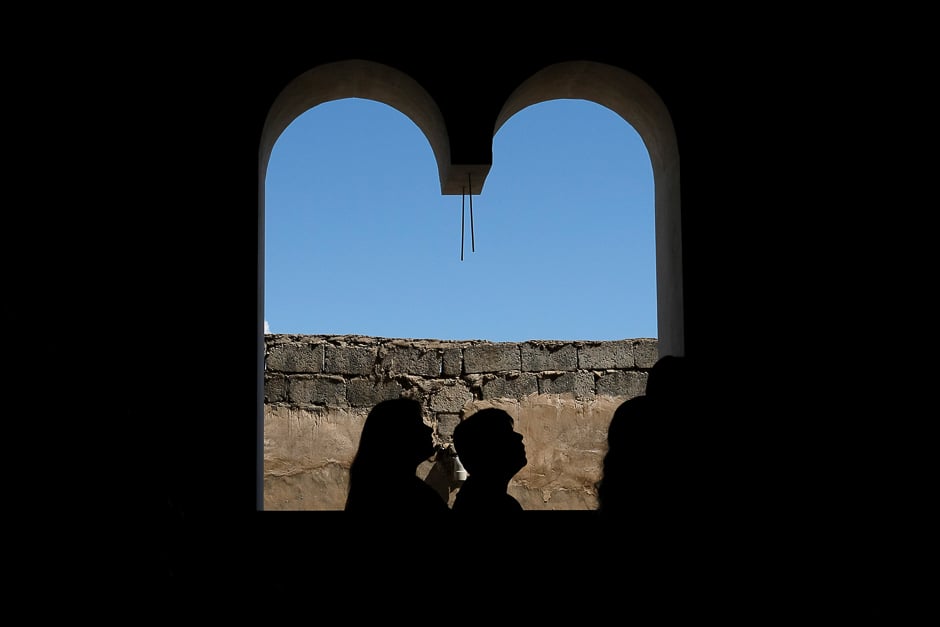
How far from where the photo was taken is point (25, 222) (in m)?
2.71

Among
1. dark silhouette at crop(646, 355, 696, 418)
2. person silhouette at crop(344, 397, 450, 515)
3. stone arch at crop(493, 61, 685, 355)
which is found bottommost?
person silhouette at crop(344, 397, 450, 515)

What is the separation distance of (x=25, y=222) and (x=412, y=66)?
122 centimetres

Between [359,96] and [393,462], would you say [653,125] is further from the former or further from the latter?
[393,462]

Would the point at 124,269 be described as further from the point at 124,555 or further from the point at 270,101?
the point at 124,555

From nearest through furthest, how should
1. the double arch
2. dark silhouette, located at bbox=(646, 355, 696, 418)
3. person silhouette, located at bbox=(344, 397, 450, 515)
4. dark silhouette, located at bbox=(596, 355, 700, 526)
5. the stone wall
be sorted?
1. dark silhouette, located at bbox=(596, 355, 700, 526)
2. dark silhouette, located at bbox=(646, 355, 696, 418)
3. person silhouette, located at bbox=(344, 397, 450, 515)
4. the double arch
5. the stone wall

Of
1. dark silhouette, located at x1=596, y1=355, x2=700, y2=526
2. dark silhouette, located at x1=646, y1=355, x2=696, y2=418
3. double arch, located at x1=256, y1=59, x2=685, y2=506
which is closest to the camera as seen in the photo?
dark silhouette, located at x1=596, y1=355, x2=700, y2=526

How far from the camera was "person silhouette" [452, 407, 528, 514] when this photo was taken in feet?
8.77

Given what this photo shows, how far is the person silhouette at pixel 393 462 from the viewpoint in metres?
2.67

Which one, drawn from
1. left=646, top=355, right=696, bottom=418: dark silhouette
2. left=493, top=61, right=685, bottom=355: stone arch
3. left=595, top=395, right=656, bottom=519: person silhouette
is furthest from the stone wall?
left=595, top=395, right=656, bottom=519: person silhouette

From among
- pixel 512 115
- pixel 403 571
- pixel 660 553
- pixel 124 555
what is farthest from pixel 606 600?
pixel 512 115

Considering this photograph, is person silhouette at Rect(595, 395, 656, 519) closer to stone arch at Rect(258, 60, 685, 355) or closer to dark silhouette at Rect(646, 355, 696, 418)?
dark silhouette at Rect(646, 355, 696, 418)

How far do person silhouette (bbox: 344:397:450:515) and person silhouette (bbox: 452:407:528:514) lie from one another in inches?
3.8

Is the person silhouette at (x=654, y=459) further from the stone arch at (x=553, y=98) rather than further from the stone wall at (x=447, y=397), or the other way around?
the stone wall at (x=447, y=397)

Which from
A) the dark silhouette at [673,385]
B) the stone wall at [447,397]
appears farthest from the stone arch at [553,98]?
the stone wall at [447,397]
